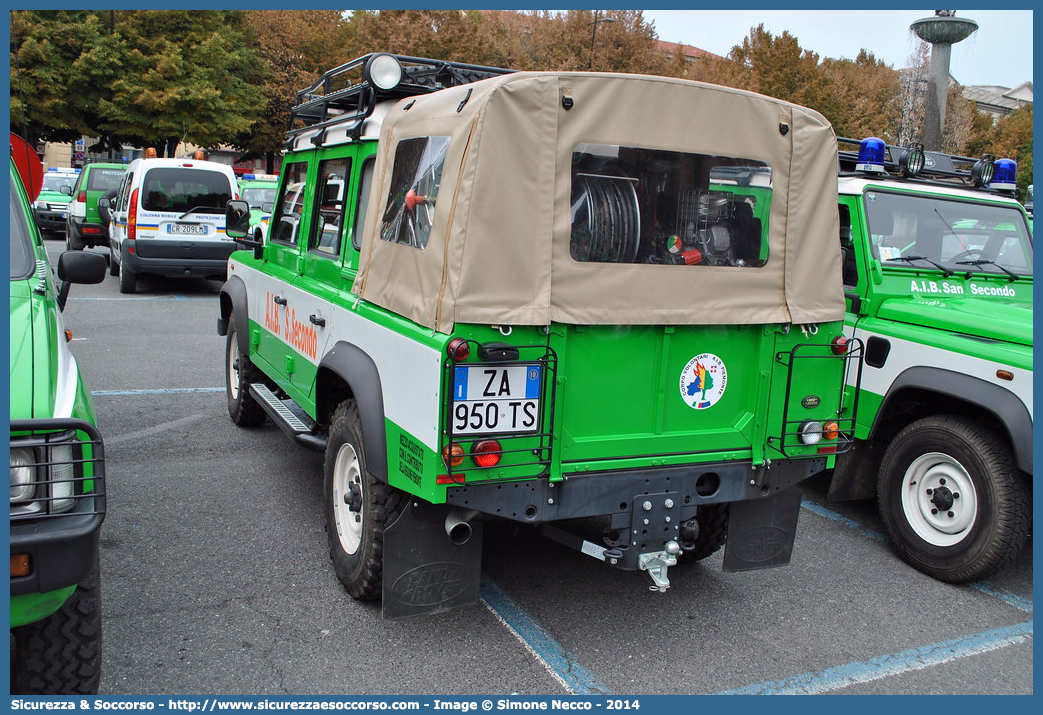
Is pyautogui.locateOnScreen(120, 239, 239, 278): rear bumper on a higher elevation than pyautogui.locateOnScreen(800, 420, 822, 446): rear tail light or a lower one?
higher

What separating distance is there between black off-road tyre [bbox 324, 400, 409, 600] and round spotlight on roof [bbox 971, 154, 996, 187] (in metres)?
4.81

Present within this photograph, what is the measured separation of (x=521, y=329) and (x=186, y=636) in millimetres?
1977

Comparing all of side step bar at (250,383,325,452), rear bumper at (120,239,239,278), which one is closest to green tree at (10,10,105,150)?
rear bumper at (120,239,239,278)

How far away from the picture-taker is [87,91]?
26.6 m

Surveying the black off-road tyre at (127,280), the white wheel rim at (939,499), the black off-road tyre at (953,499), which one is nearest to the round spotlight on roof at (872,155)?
the black off-road tyre at (953,499)

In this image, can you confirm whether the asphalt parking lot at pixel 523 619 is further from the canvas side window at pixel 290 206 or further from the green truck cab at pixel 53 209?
the green truck cab at pixel 53 209

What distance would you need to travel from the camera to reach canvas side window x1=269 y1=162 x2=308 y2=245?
17.5ft

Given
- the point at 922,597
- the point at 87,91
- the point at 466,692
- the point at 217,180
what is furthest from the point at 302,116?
the point at 87,91

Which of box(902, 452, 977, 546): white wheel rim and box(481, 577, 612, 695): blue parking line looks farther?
box(902, 452, 977, 546): white wheel rim

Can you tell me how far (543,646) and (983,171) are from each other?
4.76 m

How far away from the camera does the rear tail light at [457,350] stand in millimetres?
3080

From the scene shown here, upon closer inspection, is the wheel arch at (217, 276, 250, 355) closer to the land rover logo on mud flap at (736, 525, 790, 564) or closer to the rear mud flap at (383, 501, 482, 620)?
the rear mud flap at (383, 501, 482, 620)

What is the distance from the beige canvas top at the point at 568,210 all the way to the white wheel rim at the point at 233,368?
3.20m

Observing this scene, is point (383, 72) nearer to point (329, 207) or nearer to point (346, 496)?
point (329, 207)
